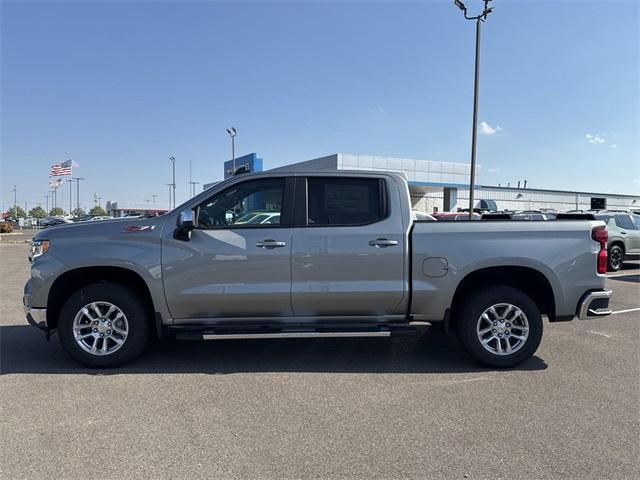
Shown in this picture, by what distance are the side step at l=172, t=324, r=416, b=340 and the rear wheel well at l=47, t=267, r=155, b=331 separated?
2.05 ft

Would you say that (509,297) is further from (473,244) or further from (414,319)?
(414,319)

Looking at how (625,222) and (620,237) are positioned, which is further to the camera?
(625,222)

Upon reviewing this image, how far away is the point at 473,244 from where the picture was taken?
465 cm

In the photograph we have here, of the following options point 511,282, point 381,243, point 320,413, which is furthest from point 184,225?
point 511,282

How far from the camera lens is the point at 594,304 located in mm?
4730

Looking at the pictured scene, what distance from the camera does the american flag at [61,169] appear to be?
47.4m

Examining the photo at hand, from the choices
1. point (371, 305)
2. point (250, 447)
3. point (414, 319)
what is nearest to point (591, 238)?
point (414, 319)

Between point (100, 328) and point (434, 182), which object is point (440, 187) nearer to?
point (434, 182)

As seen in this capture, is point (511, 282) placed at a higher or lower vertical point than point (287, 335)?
higher

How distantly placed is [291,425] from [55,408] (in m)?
1.99

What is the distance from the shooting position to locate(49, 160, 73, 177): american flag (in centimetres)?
4738

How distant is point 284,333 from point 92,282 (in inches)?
83.5

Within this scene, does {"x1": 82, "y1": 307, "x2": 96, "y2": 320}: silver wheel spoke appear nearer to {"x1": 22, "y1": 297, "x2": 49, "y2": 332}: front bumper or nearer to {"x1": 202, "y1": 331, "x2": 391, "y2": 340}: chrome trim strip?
{"x1": 22, "y1": 297, "x2": 49, "y2": 332}: front bumper

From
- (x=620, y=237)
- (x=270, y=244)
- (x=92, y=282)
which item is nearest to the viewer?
(x=270, y=244)
